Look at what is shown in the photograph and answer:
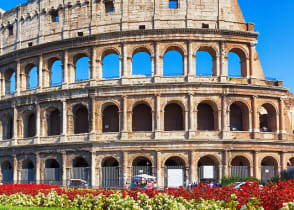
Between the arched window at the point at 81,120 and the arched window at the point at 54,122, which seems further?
the arched window at the point at 54,122

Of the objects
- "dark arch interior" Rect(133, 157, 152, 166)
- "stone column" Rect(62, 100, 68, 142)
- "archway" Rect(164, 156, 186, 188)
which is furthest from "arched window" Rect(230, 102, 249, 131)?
"stone column" Rect(62, 100, 68, 142)

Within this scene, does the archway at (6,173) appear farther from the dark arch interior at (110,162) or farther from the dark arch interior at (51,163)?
the dark arch interior at (110,162)

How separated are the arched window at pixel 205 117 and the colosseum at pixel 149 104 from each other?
8 centimetres

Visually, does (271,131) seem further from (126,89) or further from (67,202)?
(67,202)

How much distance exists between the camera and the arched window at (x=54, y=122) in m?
30.6

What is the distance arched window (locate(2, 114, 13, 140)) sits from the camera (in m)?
33.1

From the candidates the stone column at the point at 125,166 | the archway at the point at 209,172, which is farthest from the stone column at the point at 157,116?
the archway at the point at 209,172

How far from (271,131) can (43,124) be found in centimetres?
1882

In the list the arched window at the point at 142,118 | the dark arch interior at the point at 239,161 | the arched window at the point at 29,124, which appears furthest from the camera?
the arched window at the point at 29,124

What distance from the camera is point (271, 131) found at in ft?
95.0

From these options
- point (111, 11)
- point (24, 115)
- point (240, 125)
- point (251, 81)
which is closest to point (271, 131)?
point (240, 125)

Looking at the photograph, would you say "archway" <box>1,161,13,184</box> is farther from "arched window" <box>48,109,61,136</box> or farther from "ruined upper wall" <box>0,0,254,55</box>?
"ruined upper wall" <box>0,0,254,55</box>

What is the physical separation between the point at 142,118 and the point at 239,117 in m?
7.79

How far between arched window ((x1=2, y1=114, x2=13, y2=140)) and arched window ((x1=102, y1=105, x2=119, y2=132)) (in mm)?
10074
